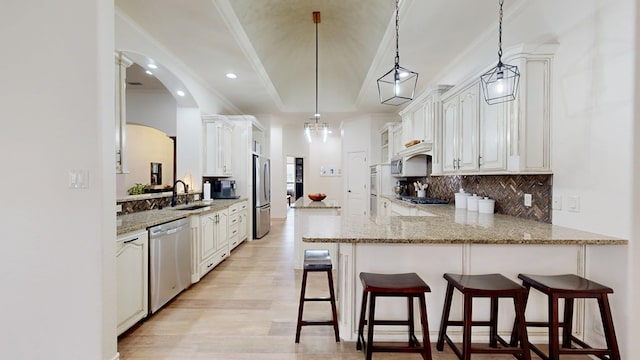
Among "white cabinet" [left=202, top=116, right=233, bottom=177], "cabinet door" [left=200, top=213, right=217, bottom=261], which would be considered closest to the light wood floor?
"cabinet door" [left=200, top=213, right=217, bottom=261]

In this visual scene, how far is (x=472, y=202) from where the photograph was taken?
3.33 metres

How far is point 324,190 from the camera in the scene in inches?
395

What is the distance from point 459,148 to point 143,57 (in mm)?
3668

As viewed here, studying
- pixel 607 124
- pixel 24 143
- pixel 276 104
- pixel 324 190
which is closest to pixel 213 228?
pixel 24 143

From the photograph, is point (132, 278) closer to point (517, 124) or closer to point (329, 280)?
point (329, 280)

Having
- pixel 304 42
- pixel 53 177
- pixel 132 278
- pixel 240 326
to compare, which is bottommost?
pixel 240 326

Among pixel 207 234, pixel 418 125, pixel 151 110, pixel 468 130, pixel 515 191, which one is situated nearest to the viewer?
pixel 515 191

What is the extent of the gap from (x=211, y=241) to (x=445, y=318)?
3004 millimetres

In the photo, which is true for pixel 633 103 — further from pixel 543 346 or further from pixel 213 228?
pixel 213 228

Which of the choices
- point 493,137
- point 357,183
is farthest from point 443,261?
point 357,183

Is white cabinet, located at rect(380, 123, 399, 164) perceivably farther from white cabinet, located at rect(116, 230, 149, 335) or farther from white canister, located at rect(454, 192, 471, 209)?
white cabinet, located at rect(116, 230, 149, 335)

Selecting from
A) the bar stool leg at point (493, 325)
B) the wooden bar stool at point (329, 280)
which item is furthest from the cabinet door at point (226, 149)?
the bar stool leg at point (493, 325)

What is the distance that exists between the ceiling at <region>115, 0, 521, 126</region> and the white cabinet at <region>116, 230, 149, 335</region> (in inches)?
83.9

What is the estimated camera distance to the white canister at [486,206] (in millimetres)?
3023
